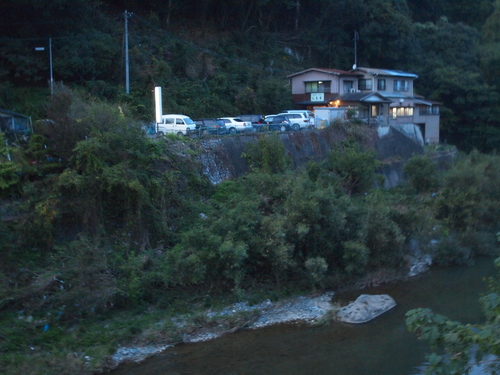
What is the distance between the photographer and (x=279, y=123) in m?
29.6

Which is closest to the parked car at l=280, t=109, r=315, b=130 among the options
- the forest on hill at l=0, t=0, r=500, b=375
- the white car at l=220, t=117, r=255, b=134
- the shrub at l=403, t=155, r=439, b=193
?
the forest on hill at l=0, t=0, r=500, b=375

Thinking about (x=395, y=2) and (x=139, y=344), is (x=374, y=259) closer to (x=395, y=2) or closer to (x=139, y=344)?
(x=139, y=344)

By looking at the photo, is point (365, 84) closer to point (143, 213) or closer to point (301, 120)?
point (301, 120)

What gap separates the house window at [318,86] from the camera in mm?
39219

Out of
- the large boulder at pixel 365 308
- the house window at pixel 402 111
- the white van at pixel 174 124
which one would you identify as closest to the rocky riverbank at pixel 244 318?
the large boulder at pixel 365 308

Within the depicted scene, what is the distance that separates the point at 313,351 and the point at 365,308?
2.90 m

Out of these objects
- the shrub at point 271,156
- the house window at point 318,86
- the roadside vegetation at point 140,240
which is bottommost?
the roadside vegetation at point 140,240

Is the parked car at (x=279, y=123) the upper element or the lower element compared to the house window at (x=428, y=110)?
lower

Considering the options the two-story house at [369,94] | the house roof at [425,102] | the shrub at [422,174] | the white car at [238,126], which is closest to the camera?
the shrub at [422,174]

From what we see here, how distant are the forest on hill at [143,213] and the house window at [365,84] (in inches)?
369

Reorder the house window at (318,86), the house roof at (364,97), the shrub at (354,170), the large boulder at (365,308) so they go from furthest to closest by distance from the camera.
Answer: the house window at (318,86)
the house roof at (364,97)
the shrub at (354,170)
the large boulder at (365,308)

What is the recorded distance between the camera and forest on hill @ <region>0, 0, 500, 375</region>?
13.2 m

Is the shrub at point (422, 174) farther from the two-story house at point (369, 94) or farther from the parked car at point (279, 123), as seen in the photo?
the two-story house at point (369, 94)

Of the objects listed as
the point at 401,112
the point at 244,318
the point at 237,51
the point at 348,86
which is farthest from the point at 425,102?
the point at 244,318
